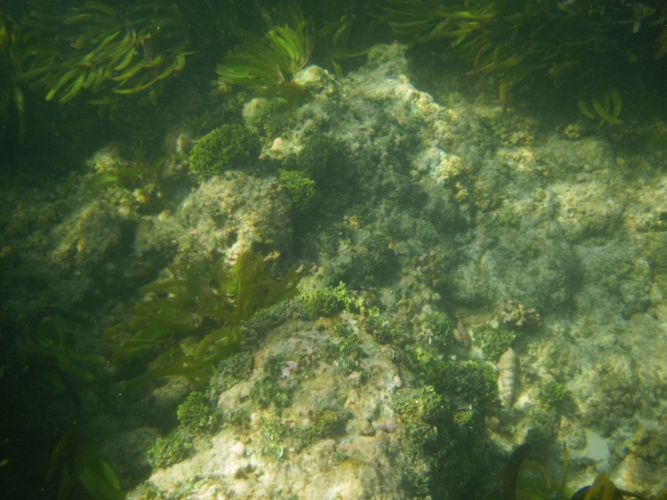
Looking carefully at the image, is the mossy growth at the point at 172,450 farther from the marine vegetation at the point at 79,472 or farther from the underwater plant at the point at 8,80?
the underwater plant at the point at 8,80

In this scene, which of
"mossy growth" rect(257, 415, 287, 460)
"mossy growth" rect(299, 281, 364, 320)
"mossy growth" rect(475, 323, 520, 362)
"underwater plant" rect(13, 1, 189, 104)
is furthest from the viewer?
"mossy growth" rect(475, 323, 520, 362)

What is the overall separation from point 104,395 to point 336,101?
18.0 ft

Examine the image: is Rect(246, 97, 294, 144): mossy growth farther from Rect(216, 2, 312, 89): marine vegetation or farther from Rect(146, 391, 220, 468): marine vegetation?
Rect(146, 391, 220, 468): marine vegetation

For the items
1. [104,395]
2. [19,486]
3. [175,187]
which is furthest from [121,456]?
[175,187]

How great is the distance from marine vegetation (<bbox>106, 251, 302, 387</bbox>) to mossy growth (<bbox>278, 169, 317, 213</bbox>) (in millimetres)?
1010

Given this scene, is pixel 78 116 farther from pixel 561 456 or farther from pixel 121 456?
pixel 561 456

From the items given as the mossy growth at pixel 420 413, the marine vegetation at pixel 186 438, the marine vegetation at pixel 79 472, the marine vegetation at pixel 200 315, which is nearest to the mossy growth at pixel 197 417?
the marine vegetation at pixel 186 438

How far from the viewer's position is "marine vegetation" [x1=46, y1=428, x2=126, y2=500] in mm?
3197

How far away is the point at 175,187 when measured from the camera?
17.6 feet

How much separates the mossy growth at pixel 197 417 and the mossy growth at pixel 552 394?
4936 mm

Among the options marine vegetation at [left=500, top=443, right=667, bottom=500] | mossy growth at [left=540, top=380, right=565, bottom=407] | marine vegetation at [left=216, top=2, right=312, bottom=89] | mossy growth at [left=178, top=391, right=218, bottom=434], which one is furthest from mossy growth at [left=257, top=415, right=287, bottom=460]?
marine vegetation at [left=216, top=2, right=312, bottom=89]

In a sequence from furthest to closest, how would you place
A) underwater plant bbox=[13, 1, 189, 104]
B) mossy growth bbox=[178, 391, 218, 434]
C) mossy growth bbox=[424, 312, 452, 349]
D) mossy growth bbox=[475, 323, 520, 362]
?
1. mossy growth bbox=[475, 323, 520, 362]
2. underwater plant bbox=[13, 1, 189, 104]
3. mossy growth bbox=[424, 312, 452, 349]
4. mossy growth bbox=[178, 391, 218, 434]

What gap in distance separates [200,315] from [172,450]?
139 centimetres

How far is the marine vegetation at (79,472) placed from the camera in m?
3.20
